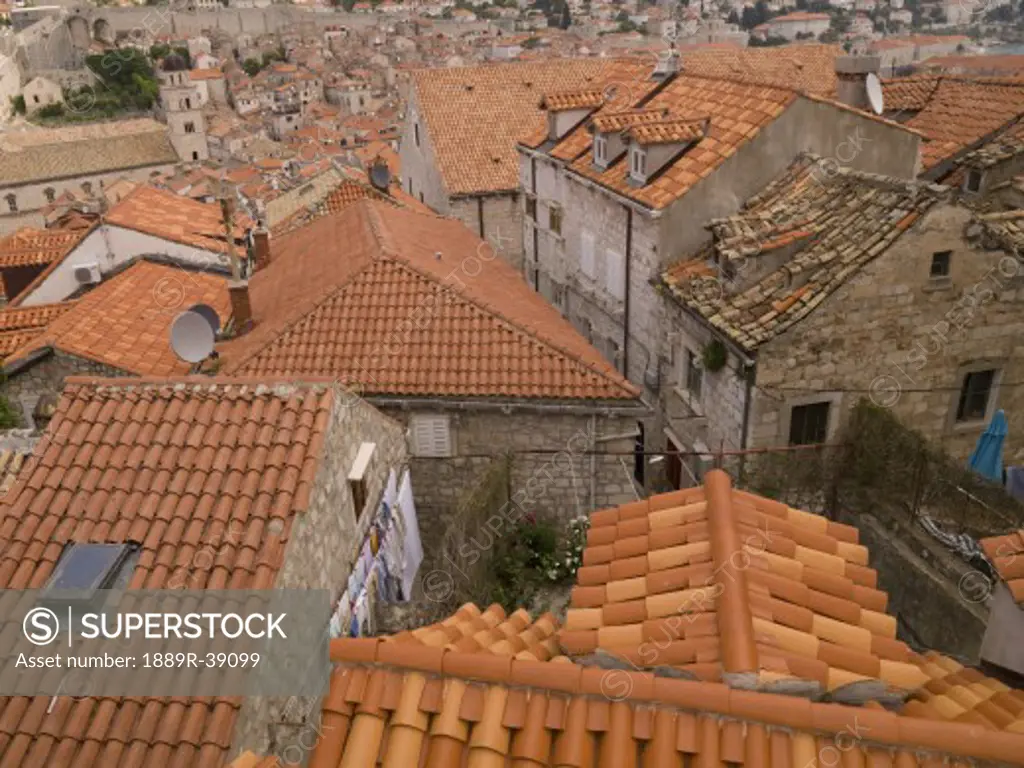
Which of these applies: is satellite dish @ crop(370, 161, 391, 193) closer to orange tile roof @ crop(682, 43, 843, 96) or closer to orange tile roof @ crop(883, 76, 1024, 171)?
orange tile roof @ crop(682, 43, 843, 96)

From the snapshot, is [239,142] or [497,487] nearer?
[497,487]

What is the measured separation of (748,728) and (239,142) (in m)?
102

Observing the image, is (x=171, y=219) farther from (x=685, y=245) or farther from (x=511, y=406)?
(x=511, y=406)

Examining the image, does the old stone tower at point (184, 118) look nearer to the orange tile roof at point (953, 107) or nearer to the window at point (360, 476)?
the orange tile roof at point (953, 107)

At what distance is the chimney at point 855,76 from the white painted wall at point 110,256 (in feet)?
55.8

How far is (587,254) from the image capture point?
68.5 feet

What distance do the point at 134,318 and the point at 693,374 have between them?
12.8 meters

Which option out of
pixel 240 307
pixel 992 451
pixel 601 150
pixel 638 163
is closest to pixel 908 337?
pixel 992 451

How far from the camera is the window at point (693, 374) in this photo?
51.3 ft

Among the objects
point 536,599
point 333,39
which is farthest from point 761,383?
point 333,39

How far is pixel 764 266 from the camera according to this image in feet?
47.6

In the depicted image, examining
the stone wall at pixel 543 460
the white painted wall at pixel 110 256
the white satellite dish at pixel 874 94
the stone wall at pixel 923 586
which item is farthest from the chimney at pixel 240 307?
the white satellite dish at pixel 874 94

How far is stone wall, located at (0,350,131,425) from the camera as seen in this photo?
16984mm

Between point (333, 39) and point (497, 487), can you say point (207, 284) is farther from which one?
point (333, 39)
